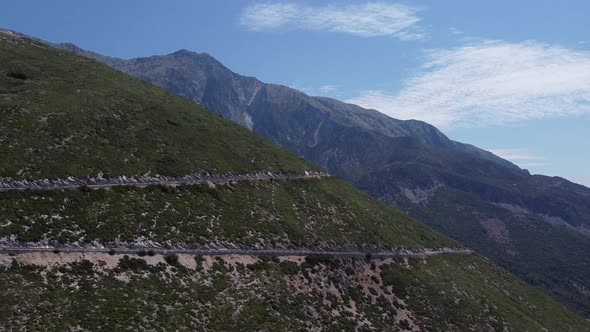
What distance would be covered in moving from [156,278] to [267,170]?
4948 cm

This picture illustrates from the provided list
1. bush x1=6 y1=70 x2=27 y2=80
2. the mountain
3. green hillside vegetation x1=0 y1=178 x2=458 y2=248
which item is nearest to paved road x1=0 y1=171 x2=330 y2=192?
the mountain

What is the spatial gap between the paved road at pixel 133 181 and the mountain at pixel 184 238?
0.27 meters

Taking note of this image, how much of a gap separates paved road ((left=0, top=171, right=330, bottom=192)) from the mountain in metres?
Result: 0.27

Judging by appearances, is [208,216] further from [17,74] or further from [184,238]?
[17,74]

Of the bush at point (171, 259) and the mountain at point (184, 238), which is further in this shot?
the bush at point (171, 259)

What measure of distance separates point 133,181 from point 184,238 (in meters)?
14.6

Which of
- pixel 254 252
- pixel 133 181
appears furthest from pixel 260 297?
pixel 133 181

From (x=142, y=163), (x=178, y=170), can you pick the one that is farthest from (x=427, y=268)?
(x=142, y=163)

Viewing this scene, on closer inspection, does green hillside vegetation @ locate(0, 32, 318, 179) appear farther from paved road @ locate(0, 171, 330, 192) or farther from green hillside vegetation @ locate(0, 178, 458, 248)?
green hillside vegetation @ locate(0, 178, 458, 248)

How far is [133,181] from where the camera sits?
7006 cm

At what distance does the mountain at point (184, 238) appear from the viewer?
47031 mm

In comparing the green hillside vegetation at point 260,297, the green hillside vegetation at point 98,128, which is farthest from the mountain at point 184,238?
the green hillside vegetation at point 98,128

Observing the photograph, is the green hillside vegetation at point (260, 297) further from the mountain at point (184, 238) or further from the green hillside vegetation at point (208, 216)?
the green hillside vegetation at point (208, 216)

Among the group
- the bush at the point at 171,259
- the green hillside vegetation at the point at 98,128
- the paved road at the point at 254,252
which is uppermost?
the green hillside vegetation at the point at 98,128
